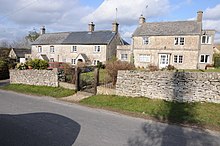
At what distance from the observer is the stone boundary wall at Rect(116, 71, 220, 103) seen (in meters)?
9.59

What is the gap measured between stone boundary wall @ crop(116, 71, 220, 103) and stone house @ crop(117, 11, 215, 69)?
21763 millimetres

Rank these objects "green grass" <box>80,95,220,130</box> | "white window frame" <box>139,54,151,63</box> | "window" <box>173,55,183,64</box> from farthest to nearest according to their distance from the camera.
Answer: "white window frame" <box>139,54,151,63</box>
"window" <box>173,55,183,64</box>
"green grass" <box>80,95,220,130</box>

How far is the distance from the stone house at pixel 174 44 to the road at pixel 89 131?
84.7 feet

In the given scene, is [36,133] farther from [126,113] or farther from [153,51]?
[153,51]

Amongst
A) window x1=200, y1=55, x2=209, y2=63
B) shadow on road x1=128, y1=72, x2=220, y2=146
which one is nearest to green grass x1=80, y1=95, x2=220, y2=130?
shadow on road x1=128, y1=72, x2=220, y2=146

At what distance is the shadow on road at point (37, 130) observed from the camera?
547 cm

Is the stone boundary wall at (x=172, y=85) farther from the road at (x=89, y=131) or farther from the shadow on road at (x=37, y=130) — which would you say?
the shadow on road at (x=37, y=130)

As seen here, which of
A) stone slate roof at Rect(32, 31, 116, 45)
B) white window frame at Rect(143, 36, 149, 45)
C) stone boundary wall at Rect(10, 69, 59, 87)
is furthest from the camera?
stone slate roof at Rect(32, 31, 116, 45)

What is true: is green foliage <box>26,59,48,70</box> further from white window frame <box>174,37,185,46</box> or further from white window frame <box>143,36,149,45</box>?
white window frame <box>174,37,185,46</box>

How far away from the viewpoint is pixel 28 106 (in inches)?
404

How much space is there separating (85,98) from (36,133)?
244 inches

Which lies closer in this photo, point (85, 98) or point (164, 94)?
point (164, 94)

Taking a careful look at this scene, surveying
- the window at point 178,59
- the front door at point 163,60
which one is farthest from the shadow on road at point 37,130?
the window at point 178,59

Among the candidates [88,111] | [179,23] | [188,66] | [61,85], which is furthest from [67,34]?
[88,111]
